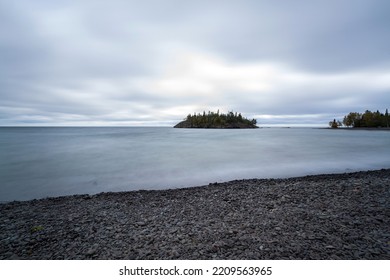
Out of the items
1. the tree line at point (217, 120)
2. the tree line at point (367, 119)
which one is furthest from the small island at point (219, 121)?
the tree line at point (367, 119)

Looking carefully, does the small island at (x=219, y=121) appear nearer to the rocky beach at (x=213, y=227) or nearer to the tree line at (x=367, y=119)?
the tree line at (x=367, y=119)

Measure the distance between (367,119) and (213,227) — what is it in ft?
469

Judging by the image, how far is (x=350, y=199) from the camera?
6004 mm

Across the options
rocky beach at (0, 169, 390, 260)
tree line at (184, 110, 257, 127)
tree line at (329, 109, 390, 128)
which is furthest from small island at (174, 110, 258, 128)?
rocky beach at (0, 169, 390, 260)

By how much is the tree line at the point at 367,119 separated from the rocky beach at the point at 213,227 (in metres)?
137

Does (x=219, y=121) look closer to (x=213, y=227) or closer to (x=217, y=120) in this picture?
(x=217, y=120)

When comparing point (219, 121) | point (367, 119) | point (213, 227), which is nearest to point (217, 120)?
point (219, 121)

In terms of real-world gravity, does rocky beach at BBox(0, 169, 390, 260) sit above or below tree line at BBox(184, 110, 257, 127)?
below

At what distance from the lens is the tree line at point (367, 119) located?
10694 cm

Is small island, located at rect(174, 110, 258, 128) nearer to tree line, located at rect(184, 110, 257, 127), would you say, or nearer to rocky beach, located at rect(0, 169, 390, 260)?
tree line, located at rect(184, 110, 257, 127)

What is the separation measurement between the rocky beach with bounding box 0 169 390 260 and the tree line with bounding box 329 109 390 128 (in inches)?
5376

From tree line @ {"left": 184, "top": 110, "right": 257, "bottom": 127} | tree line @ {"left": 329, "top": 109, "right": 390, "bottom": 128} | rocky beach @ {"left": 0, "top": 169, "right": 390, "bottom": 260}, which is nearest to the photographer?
rocky beach @ {"left": 0, "top": 169, "right": 390, "bottom": 260}

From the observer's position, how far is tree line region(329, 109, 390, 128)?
351 ft
